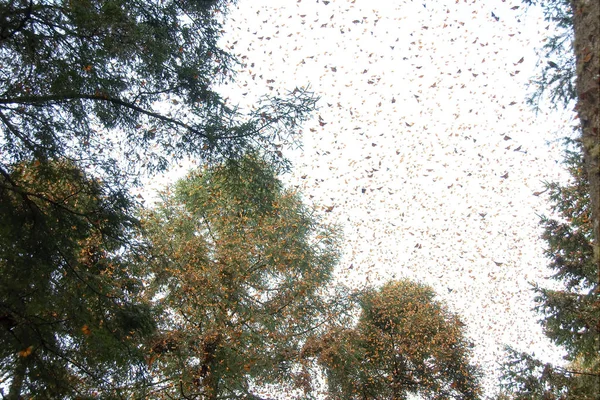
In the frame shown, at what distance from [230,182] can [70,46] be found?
3033 millimetres

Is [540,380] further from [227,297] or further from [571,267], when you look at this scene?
[227,297]

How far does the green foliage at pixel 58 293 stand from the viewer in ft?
14.7

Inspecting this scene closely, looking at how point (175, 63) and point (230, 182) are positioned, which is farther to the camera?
point (230, 182)

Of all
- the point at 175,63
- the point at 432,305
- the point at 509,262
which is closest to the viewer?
the point at 175,63

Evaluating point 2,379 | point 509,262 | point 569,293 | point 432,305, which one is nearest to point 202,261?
point 2,379

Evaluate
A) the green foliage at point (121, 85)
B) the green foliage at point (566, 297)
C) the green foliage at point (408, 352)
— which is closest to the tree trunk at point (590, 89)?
the green foliage at point (121, 85)

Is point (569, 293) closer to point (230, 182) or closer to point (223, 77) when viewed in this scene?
point (230, 182)

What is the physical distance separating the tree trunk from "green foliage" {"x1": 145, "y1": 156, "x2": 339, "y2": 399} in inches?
185

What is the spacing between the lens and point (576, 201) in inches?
410

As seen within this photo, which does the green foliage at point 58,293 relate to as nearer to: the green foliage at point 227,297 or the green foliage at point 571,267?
the green foliage at point 227,297

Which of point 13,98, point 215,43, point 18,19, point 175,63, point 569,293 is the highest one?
point 215,43

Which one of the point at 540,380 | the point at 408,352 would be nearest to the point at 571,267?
the point at 540,380

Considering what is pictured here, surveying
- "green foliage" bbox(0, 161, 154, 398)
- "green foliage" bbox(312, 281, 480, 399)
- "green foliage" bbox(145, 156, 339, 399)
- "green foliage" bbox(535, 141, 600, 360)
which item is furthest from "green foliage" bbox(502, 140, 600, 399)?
"green foliage" bbox(0, 161, 154, 398)

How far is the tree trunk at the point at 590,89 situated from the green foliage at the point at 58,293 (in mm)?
5203
